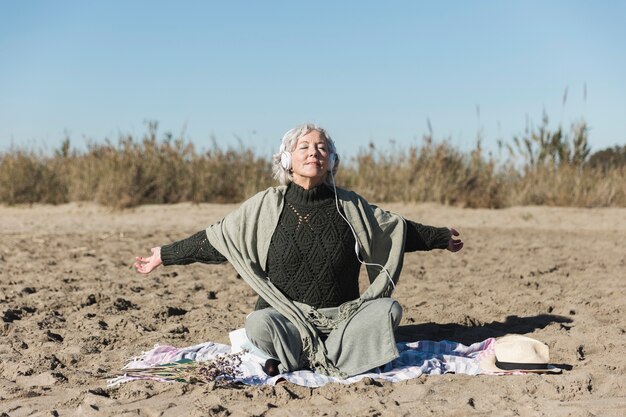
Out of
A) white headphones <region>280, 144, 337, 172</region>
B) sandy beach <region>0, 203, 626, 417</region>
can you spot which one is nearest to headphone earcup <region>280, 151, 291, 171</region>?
white headphones <region>280, 144, 337, 172</region>

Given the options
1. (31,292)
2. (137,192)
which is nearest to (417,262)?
(31,292)

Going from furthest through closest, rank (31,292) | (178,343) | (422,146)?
(422,146) < (31,292) < (178,343)

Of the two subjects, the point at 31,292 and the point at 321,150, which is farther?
the point at 31,292

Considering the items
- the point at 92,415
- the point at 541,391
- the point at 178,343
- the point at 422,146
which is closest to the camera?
the point at 92,415

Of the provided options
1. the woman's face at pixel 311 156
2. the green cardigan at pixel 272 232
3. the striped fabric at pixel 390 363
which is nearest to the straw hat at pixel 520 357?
the striped fabric at pixel 390 363

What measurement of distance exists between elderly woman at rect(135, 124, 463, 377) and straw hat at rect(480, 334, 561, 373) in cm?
55

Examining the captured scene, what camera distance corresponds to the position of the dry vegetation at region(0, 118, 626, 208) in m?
14.6

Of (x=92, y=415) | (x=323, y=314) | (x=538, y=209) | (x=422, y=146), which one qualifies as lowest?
(x=92, y=415)

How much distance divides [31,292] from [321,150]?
3435mm

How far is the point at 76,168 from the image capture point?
15.6 meters

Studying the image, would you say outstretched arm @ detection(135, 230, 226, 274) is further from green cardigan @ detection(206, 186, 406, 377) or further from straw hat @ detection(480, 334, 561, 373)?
straw hat @ detection(480, 334, 561, 373)

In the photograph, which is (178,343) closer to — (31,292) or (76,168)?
(31,292)

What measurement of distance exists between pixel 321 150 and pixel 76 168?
12.1 meters

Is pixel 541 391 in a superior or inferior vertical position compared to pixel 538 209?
inferior
